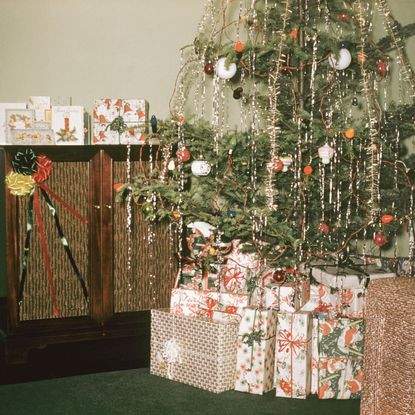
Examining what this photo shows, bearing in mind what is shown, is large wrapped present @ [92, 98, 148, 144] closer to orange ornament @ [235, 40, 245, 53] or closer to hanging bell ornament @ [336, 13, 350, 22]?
orange ornament @ [235, 40, 245, 53]

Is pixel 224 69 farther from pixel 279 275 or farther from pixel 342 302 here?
pixel 342 302

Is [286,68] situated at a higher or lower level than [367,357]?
higher

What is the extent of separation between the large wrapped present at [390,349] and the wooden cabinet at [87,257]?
1.61m

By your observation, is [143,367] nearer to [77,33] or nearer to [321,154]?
[321,154]

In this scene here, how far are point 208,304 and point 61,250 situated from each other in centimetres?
86

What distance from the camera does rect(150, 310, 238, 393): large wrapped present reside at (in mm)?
2664

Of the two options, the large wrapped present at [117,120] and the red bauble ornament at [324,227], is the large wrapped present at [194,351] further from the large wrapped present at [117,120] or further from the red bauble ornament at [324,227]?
the large wrapped present at [117,120]

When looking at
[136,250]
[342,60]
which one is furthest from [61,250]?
[342,60]

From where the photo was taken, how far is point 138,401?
2.58 meters

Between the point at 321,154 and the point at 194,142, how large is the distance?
62 centimetres

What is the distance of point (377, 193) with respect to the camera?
3086 mm

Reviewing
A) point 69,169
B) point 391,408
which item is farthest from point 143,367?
point 391,408

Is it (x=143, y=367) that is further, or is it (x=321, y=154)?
(x=143, y=367)

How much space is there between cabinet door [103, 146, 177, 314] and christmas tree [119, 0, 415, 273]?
13cm
